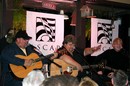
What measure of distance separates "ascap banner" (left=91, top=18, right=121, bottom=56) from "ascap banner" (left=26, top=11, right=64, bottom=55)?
2.34 ft

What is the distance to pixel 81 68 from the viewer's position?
150 inches

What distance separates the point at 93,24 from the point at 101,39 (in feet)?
1.09

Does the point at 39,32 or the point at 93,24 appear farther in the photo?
the point at 93,24

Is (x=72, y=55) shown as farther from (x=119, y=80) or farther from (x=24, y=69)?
(x=119, y=80)

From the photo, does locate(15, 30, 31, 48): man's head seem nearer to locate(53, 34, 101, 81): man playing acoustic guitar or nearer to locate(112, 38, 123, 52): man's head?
locate(53, 34, 101, 81): man playing acoustic guitar

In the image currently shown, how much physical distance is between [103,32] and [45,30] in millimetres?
1241

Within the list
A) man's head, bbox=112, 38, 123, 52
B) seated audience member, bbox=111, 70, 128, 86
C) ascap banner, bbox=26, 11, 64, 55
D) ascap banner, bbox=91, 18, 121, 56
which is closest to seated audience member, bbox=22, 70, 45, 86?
seated audience member, bbox=111, 70, 128, 86

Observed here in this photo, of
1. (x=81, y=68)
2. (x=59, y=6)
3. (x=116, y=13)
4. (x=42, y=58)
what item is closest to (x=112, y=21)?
(x=116, y=13)

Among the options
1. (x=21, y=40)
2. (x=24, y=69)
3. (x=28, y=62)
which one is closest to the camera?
(x=28, y=62)

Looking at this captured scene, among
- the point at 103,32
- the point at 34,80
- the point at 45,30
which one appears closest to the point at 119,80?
the point at 34,80

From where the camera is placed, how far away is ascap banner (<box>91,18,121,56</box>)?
17.0 ft

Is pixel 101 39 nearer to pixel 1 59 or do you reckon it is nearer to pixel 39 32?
pixel 39 32

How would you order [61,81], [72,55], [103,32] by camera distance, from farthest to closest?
[103,32]
[72,55]
[61,81]

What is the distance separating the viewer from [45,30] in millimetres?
4617
